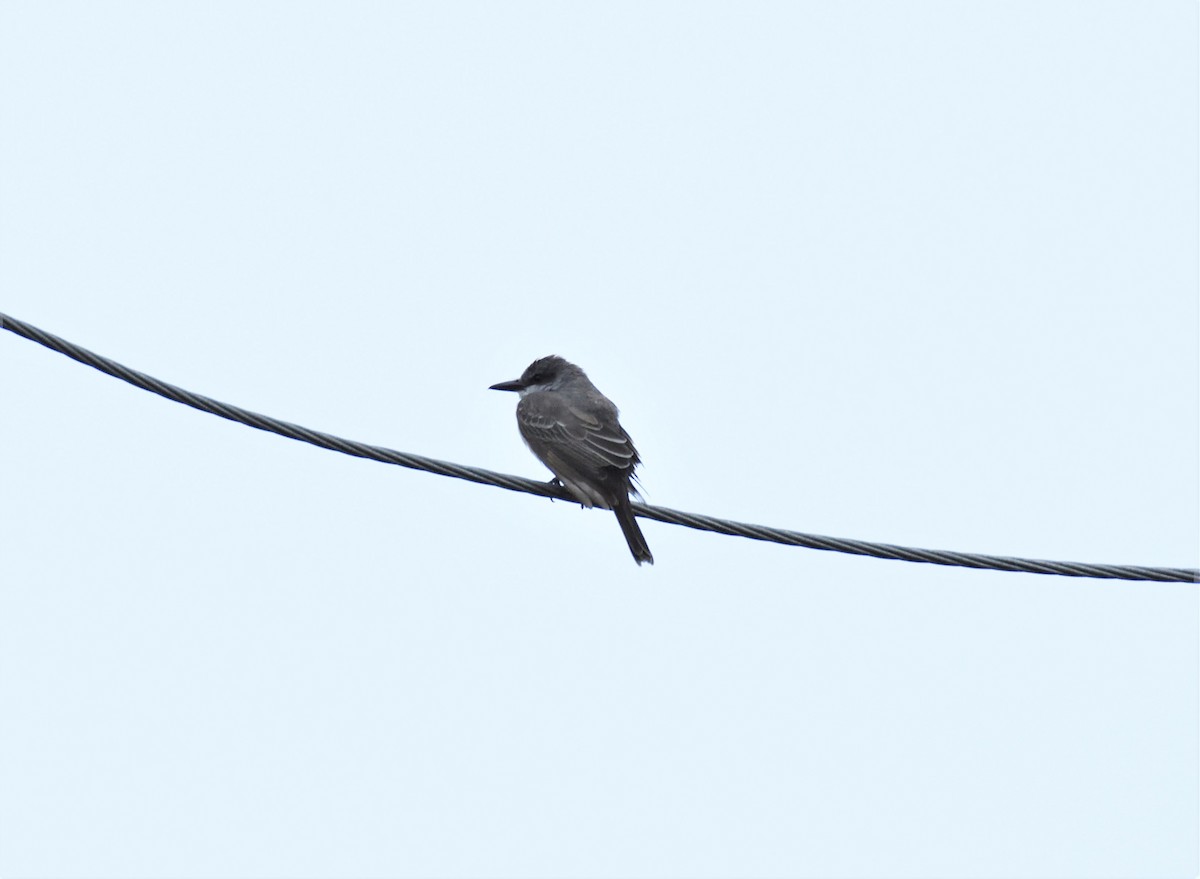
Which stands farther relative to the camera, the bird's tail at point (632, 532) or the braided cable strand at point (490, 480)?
the bird's tail at point (632, 532)

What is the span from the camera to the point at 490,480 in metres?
8.38

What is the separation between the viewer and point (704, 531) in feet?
27.4

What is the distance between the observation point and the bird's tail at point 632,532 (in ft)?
34.8

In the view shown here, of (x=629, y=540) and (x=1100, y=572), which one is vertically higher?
(x=629, y=540)

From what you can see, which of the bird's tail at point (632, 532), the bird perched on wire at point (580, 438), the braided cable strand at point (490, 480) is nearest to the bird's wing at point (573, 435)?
the bird perched on wire at point (580, 438)

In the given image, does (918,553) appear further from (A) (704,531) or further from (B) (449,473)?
(B) (449,473)

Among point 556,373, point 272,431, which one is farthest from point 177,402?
point 556,373

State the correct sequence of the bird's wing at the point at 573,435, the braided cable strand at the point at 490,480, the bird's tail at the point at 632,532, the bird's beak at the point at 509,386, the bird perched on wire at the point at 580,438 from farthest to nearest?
the bird's beak at the point at 509,386 < the bird's wing at the point at 573,435 < the bird perched on wire at the point at 580,438 < the bird's tail at the point at 632,532 < the braided cable strand at the point at 490,480

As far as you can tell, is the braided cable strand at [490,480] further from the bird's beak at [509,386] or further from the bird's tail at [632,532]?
the bird's beak at [509,386]

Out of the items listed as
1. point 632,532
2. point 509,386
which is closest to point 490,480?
point 632,532

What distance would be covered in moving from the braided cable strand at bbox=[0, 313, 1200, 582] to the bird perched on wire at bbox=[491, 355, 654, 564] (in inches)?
98.5

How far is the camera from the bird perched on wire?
10.9m

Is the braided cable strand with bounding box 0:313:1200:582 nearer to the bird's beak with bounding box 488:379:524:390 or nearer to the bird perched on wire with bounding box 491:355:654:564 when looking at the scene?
the bird perched on wire with bounding box 491:355:654:564

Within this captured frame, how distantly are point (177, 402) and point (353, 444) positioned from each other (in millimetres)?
850
